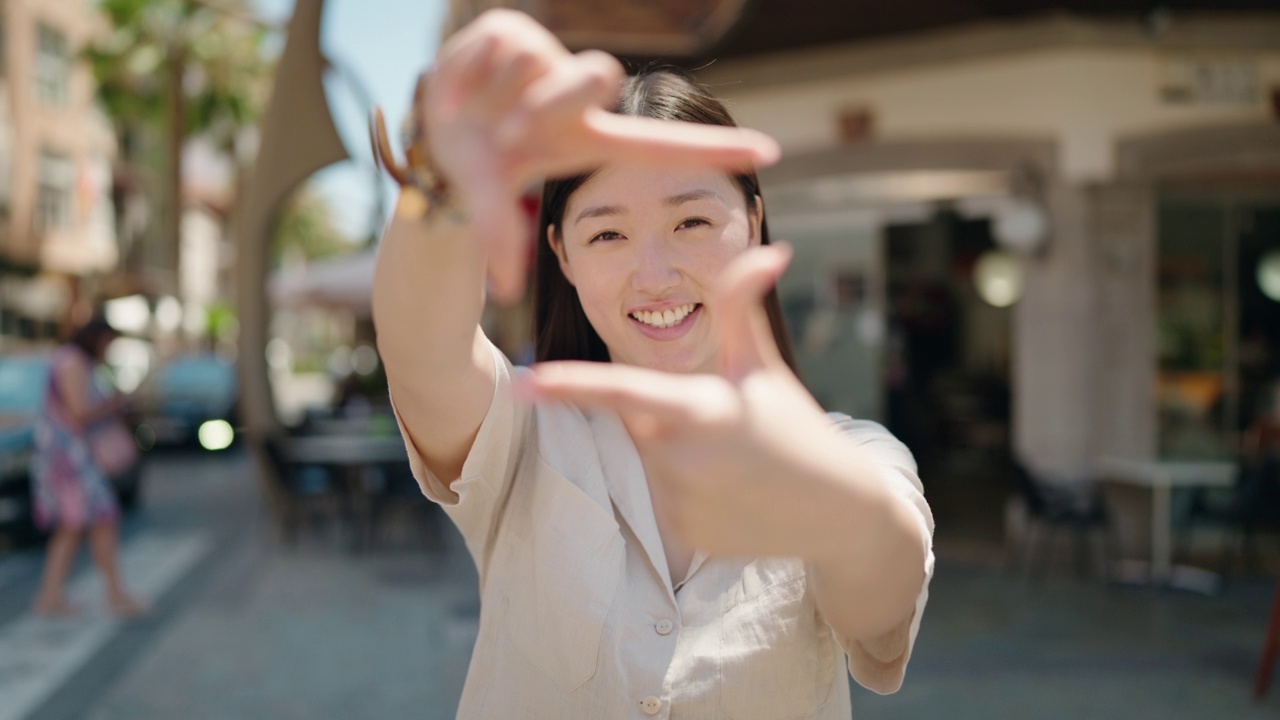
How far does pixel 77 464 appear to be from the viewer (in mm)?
6465

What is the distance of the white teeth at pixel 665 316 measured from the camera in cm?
133

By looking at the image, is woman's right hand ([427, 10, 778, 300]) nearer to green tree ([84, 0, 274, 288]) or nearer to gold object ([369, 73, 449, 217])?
gold object ([369, 73, 449, 217])

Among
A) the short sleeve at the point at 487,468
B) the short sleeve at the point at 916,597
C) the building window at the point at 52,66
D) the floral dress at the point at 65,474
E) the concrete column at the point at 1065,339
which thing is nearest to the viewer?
the short sleeve at the point at 916,597

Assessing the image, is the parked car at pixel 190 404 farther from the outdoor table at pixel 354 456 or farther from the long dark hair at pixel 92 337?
the long dark hair at pixel 92 337

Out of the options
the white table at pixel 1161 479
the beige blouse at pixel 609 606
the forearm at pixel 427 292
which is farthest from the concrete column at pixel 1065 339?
the forearm at pixel 427 292

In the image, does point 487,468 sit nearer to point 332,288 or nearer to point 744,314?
point 744,314

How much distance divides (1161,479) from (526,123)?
7.57 metres

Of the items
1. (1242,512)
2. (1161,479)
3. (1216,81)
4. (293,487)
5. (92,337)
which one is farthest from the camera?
(293,487)

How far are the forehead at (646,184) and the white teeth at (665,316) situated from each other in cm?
13

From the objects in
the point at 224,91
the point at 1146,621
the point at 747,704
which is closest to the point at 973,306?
the point at 1146,621

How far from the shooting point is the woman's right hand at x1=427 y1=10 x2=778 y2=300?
0.78 meters

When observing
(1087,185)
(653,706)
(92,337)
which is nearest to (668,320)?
A: (653,706)

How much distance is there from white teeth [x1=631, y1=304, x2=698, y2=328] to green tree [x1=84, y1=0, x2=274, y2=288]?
76.1 feet

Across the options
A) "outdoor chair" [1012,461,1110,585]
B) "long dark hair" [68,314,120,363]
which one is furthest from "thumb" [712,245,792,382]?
"outdoor chair" [1012,461,1110,585]
